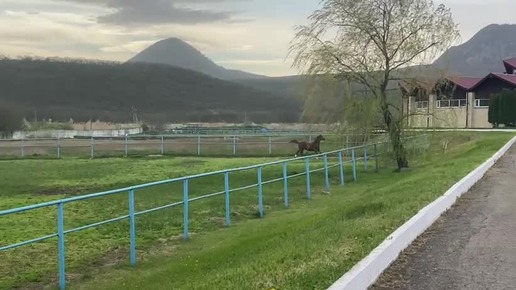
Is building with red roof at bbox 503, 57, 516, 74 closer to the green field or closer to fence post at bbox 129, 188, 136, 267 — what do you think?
the green field

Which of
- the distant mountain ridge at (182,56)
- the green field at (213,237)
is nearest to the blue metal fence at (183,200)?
the green field at (213,237)

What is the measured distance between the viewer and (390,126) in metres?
25.0

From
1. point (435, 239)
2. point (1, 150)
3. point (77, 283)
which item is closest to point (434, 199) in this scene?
point (435, 239)

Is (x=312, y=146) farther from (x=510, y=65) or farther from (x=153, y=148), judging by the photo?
(x=510, y=65)

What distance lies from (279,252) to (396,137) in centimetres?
1806

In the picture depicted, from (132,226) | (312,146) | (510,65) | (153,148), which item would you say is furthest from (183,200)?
(510,65)

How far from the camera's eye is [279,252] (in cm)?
771

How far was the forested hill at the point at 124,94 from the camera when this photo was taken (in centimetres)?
9488

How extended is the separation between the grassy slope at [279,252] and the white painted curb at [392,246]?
0.53ft

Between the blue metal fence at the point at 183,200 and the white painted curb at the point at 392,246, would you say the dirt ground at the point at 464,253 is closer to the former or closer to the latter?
the white painted curb at the point at 392,246

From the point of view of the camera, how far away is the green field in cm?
693

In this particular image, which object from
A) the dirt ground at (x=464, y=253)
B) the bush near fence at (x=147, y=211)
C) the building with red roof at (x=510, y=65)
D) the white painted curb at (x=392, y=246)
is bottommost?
the bush near fence at (x=147, y=211)

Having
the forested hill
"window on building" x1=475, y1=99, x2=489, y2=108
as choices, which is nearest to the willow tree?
"window on building" x1=475, y1=99, x2=489, y2=108

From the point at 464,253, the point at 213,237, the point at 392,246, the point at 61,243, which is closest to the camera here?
the point at 392,246
